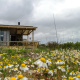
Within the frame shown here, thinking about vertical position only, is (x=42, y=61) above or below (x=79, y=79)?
above

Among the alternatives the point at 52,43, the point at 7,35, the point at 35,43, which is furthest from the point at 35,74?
the point at 7,35

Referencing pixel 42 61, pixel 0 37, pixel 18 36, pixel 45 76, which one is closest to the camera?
pixel 42 61

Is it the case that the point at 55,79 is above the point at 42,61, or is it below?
below

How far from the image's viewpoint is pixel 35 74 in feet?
8.71

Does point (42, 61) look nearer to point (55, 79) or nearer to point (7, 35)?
point (55, 79)

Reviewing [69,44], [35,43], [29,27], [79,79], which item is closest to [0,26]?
[29,27]

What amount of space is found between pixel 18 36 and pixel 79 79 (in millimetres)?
19720

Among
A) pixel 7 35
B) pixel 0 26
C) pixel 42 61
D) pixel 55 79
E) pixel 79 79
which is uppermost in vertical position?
pixel 0 26

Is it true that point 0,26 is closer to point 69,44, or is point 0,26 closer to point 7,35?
point 7,35

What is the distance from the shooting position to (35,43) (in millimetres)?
14172

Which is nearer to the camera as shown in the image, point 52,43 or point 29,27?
point 52,43

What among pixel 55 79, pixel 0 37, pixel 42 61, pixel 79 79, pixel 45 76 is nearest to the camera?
pixel 79 79

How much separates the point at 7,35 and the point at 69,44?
738 cm

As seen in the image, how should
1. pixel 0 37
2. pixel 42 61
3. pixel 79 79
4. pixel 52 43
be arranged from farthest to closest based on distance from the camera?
pixel 0 37 → pixel 52 43 → pixel 42 61 → pixel 79 79
